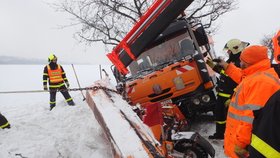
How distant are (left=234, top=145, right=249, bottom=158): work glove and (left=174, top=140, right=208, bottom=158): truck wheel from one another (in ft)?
5.27

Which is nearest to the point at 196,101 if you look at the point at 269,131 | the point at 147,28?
the point at 147,28

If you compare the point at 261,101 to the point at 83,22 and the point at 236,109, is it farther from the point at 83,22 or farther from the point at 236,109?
the point at 83,22

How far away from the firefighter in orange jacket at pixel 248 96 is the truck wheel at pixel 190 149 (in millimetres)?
1337

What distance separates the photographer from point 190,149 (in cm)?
427

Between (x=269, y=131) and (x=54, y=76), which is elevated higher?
(x=54, y=76)

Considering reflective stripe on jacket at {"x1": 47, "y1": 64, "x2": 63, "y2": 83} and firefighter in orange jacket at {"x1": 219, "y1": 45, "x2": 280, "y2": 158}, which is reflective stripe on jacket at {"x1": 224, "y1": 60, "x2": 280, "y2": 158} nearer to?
firefighter in orange jacket at {"x1": 219, "y1": 45, "x2": 280, "y2": 158}

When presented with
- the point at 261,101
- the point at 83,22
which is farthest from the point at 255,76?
→ the point at 83,22

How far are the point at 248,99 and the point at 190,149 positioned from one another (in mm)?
2010

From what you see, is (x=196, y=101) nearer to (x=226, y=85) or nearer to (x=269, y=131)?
(x=226, y=85)

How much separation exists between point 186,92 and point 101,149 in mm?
2508

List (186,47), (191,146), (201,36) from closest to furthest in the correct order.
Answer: (191,146) < (201,36) < (186,47)

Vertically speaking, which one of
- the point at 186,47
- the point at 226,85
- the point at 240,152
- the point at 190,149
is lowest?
the point at 190,149

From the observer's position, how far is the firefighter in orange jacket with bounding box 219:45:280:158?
2.37 meters

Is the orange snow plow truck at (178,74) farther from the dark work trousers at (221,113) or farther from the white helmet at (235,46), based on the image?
the dark work trousers at (221,113)
